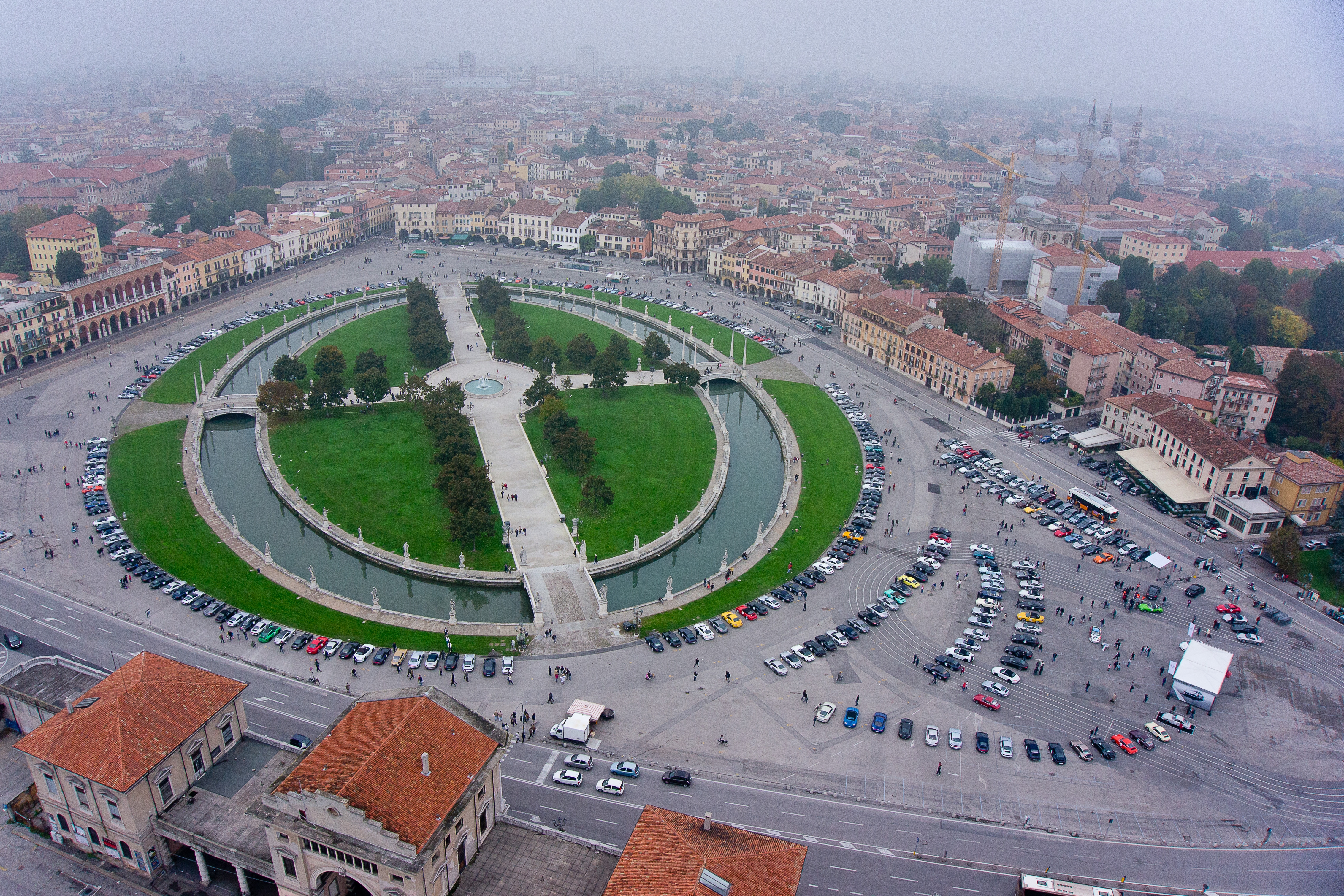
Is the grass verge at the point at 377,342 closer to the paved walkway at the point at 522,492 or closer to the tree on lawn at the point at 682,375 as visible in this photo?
the paved walkway at the point at 522,492

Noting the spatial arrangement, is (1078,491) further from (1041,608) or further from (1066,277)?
(1066,277)

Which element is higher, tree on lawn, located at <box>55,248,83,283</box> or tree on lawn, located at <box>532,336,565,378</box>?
tree on lawn, located at <box>55,248,83,283</box>

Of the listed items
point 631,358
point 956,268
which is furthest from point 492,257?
point 956,268

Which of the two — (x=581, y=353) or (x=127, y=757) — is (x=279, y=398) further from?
(x=127, y=757)

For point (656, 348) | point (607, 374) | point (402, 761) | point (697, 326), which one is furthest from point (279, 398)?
point (402, 761)

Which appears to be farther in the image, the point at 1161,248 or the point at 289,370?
the point at 1161,248

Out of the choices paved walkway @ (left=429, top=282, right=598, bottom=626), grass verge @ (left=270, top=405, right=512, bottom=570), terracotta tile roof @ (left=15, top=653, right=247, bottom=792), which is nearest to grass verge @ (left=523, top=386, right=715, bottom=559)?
paved walkway @ (left=429, top=282, right=598, bottom=626)

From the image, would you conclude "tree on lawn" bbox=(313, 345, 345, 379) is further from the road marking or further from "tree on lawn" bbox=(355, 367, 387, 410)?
the road marking

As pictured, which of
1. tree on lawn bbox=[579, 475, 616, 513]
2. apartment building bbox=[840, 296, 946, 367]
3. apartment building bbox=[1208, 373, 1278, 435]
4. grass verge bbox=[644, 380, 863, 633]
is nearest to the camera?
grass verge bbox=[644, 380, 863, 633]
